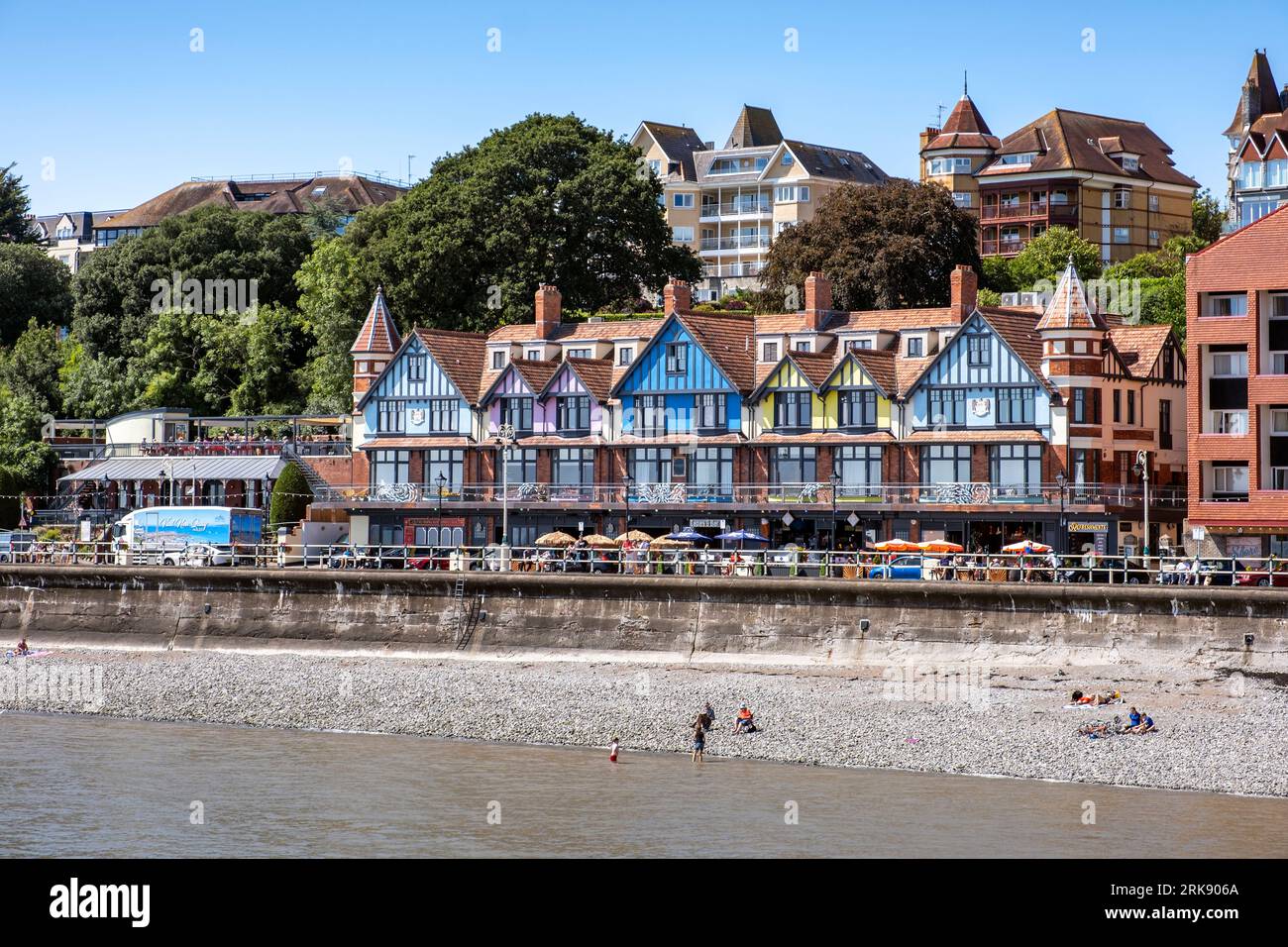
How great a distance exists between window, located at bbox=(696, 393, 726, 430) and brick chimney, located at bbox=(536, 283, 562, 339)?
9944mm

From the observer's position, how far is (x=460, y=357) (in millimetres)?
84250

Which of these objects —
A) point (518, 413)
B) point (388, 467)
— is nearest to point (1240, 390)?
point (518, 413)

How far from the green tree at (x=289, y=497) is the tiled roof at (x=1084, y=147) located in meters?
58.4

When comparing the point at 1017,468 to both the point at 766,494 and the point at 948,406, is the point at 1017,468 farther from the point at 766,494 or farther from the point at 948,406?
the point at 766,494

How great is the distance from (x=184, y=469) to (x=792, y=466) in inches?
1224

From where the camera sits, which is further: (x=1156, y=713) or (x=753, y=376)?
(x=753, y=376)

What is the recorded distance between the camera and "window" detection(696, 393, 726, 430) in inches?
3049

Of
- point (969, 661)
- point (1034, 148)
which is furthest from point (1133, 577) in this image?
point (1034, 148)

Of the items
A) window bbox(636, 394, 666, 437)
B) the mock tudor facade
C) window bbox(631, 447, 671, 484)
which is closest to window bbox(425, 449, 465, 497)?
the mock tudor facade

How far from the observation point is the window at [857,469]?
73.8m

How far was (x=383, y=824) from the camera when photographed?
135 feet

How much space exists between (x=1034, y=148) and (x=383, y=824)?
94.2 meters

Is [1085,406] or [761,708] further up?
[1085,406]
